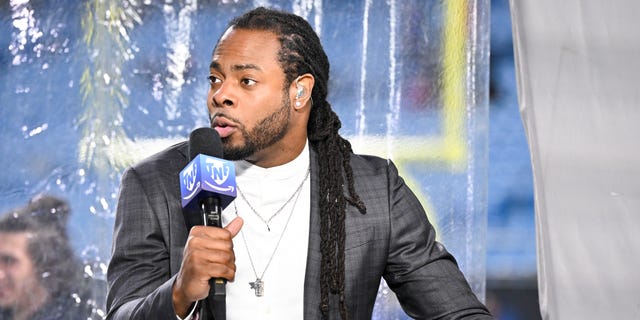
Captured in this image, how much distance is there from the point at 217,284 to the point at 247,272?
66 centimetres

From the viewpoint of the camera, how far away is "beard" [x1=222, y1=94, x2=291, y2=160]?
2207 mm

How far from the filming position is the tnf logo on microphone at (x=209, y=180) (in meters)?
1.63

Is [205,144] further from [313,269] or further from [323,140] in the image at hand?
[323,140]

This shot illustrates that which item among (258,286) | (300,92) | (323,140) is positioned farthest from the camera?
(323,140)

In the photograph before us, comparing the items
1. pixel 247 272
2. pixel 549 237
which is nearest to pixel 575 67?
pixel 549 237

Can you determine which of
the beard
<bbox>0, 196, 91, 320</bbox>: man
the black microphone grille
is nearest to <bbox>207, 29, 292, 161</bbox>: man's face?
the beard

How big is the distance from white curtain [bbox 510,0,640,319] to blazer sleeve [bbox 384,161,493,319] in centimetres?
47

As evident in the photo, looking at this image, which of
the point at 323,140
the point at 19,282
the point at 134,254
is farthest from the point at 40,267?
the point at 323,140

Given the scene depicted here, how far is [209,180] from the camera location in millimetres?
1635

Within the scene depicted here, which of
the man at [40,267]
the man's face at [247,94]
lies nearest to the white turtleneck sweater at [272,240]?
the man's face at [247,94]

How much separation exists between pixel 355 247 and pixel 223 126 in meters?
0.42

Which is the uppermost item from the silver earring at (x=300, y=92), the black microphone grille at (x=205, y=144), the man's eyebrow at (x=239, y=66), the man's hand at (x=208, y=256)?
the man's eyebrow at (x=239, y=66)

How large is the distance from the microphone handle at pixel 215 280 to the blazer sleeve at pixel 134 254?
429mm

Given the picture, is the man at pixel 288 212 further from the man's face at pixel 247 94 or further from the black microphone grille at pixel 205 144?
the black microphone grille at pixel 205 144
